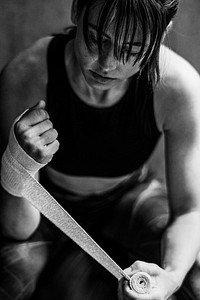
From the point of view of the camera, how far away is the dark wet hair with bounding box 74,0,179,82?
2.51 ft

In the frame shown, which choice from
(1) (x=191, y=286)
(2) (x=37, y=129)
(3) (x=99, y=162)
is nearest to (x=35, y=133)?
(2) (x=37, y=129)

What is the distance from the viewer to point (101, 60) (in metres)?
0.82

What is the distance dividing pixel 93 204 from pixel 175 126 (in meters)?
0.22

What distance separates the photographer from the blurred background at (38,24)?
1.28m

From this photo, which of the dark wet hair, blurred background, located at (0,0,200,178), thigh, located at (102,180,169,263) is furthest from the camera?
blurred background, located at (0,0,200,178)

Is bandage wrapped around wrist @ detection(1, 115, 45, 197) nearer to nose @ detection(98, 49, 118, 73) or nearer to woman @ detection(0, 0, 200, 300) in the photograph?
woman @ detection(0, 0, 200, 300)

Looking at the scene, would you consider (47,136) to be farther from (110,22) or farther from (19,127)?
(110,22)

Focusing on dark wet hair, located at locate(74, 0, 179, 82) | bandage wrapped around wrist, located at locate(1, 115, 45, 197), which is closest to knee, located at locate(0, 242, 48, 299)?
bandage wrapped around wrist, located at locate(1, 115, 45, 197)

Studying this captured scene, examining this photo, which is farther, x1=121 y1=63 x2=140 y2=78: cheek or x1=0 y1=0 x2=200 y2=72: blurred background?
x1=0 y1=0 x2=200 y2=72: blurred background

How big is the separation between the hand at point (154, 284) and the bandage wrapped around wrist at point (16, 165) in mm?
193

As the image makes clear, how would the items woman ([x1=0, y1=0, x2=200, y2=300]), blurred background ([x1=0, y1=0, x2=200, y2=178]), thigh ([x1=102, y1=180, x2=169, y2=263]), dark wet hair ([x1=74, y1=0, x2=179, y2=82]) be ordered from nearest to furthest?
1. dark wet hair ([x1=74, y1=0, x2=179, y2=82])
2. woman ([x1=0, y1=0, x2=200, y2=300])
3. thigh ([x1=102, y1=180, x2=169, y2=263])
4. blurred background ([x1=0, y1=0, x2=200, y2=178])

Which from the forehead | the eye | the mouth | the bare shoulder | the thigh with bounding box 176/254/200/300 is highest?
the forehead

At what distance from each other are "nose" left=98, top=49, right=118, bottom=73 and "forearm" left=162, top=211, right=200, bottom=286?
0.91 ft

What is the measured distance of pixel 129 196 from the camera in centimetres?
108
